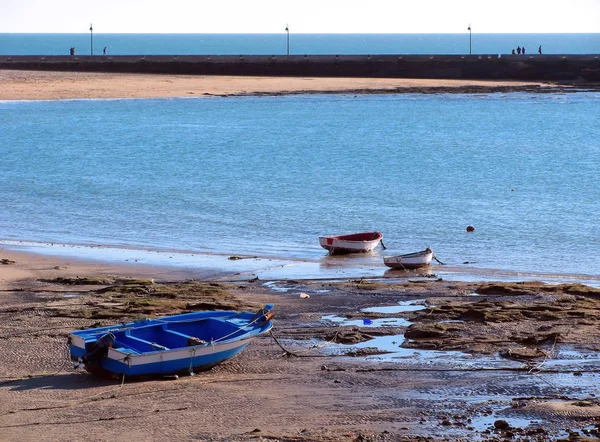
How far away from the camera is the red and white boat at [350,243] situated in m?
23.6

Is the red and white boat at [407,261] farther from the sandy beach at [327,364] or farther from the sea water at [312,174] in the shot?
the sea water at [312,174]

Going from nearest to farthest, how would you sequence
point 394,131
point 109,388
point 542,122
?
point 109,388 → point 394,131 → point 542,122

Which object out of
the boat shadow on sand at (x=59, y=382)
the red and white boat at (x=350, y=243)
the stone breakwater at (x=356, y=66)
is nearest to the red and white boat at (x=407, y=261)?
the red and white boat at (x=350, y=243)

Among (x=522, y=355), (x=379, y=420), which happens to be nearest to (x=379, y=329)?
(x=522, y=355)

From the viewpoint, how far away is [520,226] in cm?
2880

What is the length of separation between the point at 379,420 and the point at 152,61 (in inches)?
3029

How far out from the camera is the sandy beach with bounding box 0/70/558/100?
72000mm

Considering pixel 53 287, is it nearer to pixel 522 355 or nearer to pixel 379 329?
pixel 379 329

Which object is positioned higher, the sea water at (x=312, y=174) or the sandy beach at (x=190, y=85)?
the sandy beach at (x=190, y=85)

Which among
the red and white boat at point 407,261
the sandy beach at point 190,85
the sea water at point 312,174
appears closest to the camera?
the red and white boat at point 407,261

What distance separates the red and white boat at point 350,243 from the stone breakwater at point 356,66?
203 feet

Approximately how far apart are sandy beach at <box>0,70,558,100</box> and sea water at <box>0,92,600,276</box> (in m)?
1.23

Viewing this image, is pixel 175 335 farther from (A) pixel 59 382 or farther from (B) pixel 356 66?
(B) pixel 356 66

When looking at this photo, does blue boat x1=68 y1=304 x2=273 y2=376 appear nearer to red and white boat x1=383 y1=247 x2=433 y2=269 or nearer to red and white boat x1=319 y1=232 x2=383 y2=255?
red and white boat x1=383 y1=247 x2=433 y2=269
